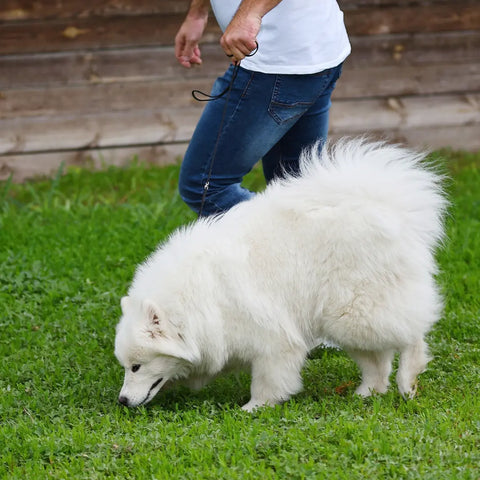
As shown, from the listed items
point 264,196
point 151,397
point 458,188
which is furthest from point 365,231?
point 458,188

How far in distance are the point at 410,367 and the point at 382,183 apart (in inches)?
36.4

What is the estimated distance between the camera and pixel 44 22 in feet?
26.2

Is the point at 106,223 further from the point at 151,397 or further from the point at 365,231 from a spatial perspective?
the point at 365,231

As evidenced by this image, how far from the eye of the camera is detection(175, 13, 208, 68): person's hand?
4926mm

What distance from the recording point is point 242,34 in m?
3.85

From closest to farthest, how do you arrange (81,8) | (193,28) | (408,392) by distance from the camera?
(408,392), (193,28), (81,8)

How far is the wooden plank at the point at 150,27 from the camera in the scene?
26.2 ft

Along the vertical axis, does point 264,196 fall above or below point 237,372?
above

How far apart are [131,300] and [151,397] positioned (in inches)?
19.2

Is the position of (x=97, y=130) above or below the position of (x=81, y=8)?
below

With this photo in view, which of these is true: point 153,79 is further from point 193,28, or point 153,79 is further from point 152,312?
point 152,312

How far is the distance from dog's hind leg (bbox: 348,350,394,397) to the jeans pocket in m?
1.23

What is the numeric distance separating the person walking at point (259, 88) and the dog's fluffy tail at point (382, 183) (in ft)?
1.00

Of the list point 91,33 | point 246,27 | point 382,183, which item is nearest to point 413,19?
point 91,33
